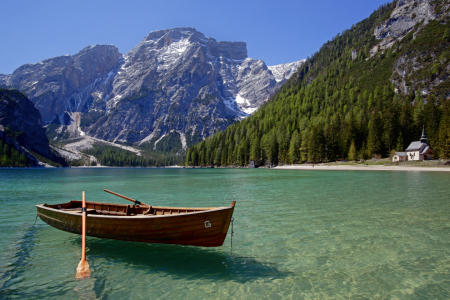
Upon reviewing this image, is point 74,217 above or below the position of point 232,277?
above

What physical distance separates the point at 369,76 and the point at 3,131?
277 metres

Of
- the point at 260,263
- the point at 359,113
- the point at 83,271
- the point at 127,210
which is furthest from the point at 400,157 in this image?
the point at 83,271

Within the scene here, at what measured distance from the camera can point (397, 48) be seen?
6417 inches

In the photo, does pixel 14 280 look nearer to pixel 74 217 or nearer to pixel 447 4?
pixel 74 217

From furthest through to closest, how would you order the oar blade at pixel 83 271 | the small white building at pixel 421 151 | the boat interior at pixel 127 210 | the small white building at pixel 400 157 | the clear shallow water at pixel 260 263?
the small white building at pixel 400 157 < the small white building at pixel 421 151 < the boat interior at pixel 127 210 < the oar blade at pixel 83 271 < the clear shallow water at pixel 260 263

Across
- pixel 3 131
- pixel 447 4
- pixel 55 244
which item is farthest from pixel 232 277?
pixel 3 131

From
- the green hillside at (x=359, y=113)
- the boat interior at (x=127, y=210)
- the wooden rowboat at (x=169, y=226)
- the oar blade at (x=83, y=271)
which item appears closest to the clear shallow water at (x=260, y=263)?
the oar blade at (x=83, y=271)

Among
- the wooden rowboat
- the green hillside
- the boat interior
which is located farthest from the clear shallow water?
the green hillside

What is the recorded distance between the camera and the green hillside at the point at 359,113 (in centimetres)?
9419

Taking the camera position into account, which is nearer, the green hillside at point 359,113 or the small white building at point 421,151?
the small white building at point 421,151

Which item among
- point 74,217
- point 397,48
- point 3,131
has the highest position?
point 397,48

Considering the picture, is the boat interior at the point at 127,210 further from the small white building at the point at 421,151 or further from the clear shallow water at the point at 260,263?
the small white building at the point at 421,151

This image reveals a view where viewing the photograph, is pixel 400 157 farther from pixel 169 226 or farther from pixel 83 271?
pixel 83 271

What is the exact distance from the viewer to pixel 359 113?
4670 inches
